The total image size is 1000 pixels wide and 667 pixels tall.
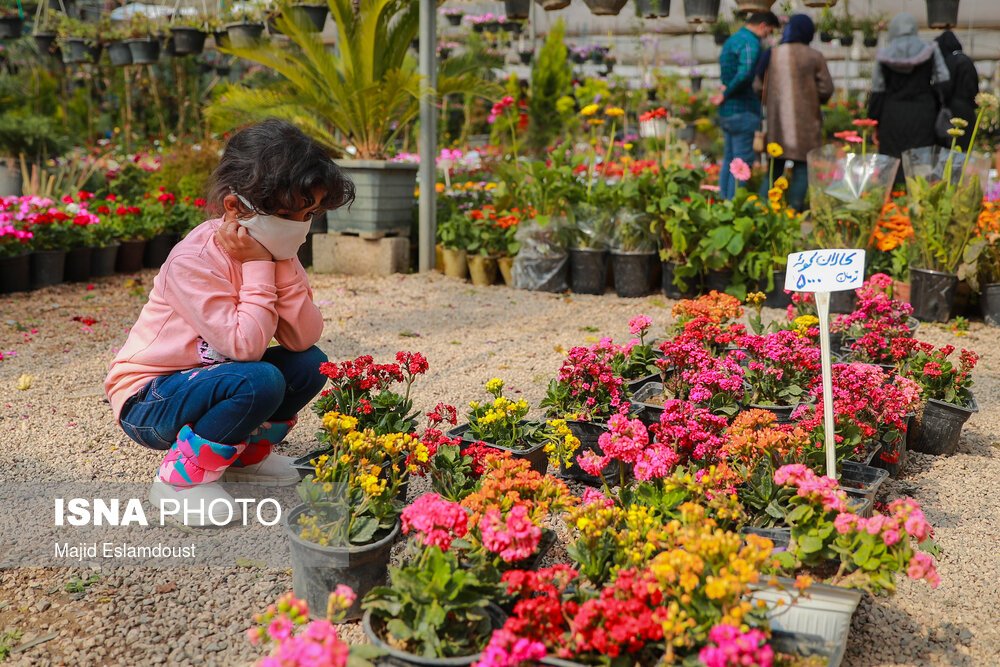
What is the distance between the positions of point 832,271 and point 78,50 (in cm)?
1030

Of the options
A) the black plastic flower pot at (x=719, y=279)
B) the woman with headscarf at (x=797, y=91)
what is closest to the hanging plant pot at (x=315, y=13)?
the woman with headscarf at (x=797, y=91)

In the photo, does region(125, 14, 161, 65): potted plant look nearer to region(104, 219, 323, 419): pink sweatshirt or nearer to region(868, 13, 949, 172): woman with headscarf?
region(868, 13, 949, 172): woman with headscarf

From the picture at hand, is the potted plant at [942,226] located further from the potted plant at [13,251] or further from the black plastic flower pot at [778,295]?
the potted plant at [13,251]

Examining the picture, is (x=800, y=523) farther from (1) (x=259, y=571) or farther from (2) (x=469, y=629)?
(1) (x=259, y=571)

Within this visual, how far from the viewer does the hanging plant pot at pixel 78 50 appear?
1051 cm

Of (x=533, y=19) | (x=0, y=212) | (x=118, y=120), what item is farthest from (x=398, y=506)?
(x=118, y=120)

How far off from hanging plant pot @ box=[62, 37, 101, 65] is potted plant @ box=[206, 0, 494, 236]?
4.53m

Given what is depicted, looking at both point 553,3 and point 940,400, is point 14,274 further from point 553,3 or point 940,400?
point 940,400

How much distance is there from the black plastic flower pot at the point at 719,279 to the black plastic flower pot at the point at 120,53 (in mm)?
6993

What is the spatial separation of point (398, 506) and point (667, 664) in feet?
3.14

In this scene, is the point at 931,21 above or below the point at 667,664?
above

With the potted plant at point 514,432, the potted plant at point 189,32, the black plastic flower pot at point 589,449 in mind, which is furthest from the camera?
the potted plant at point 189,32

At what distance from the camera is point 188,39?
29.5ft

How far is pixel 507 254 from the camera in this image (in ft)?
20.7
